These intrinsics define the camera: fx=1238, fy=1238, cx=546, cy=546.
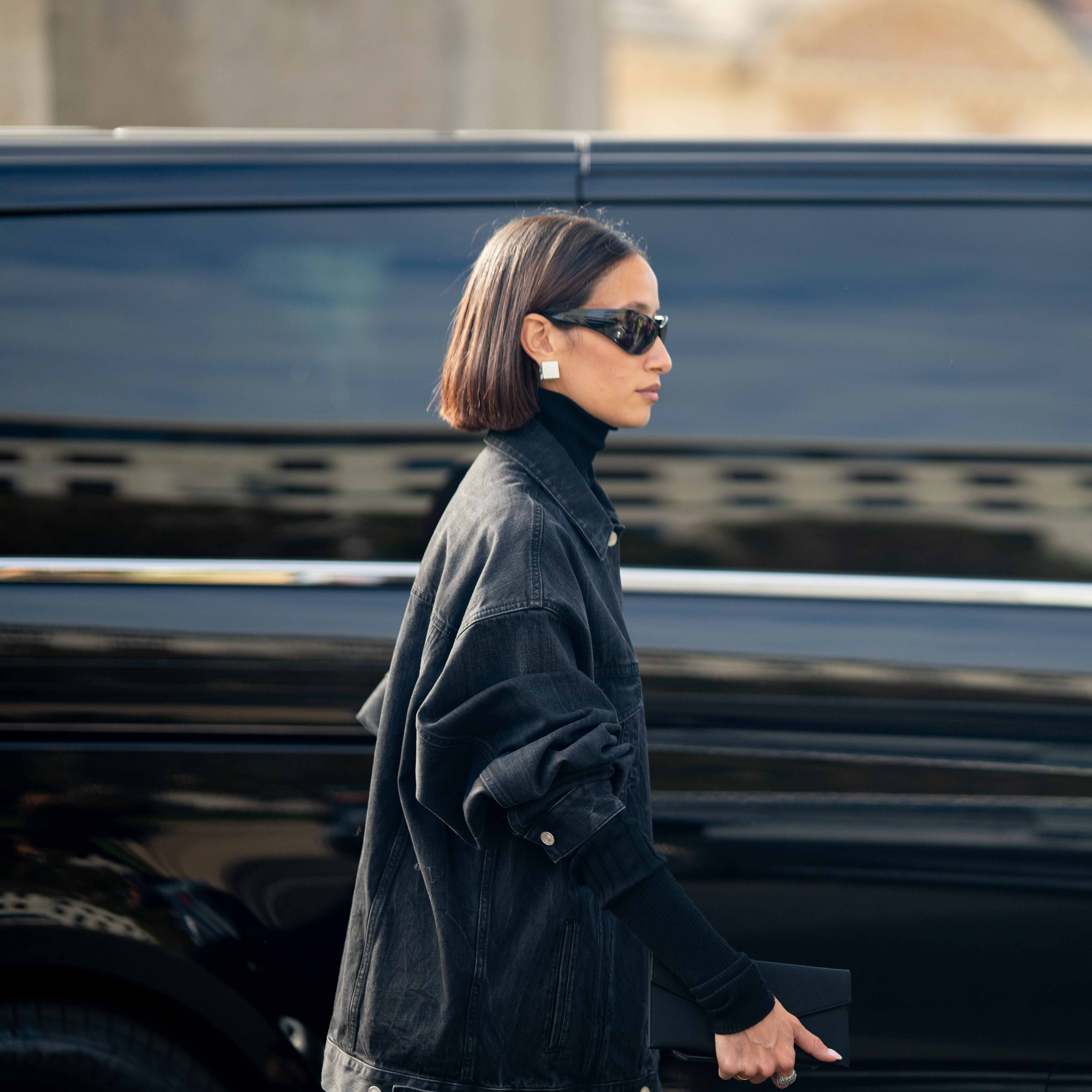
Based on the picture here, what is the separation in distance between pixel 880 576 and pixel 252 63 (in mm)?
5828

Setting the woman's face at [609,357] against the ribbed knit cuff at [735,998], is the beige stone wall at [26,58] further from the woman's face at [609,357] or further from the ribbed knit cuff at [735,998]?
the ribbed knit cuff at [735,998]

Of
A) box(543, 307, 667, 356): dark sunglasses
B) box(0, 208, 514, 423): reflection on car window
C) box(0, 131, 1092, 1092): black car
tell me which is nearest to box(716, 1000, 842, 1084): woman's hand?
box(0, 131, 1092, 1092): black car

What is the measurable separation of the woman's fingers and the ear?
2.65 ft

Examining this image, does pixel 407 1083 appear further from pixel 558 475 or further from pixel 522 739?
pixel 558 475

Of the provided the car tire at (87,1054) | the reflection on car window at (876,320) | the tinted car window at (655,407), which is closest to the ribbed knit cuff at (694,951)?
the tinted car window at (655,407)

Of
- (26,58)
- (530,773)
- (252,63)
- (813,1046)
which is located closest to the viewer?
(530,773)

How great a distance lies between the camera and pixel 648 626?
1.84 m

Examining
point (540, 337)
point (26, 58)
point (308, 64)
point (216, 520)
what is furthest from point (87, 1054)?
point (26, 58)

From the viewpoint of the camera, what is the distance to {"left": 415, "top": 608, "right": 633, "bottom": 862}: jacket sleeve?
1.28m

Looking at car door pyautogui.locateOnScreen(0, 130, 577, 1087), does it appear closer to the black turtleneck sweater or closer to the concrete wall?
the black turtleneck sweater

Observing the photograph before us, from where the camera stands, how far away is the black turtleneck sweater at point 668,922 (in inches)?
51.6

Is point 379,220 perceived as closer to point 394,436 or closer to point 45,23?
point 394,436

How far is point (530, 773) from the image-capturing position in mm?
1267

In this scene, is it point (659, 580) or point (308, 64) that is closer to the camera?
point (659, 580)
